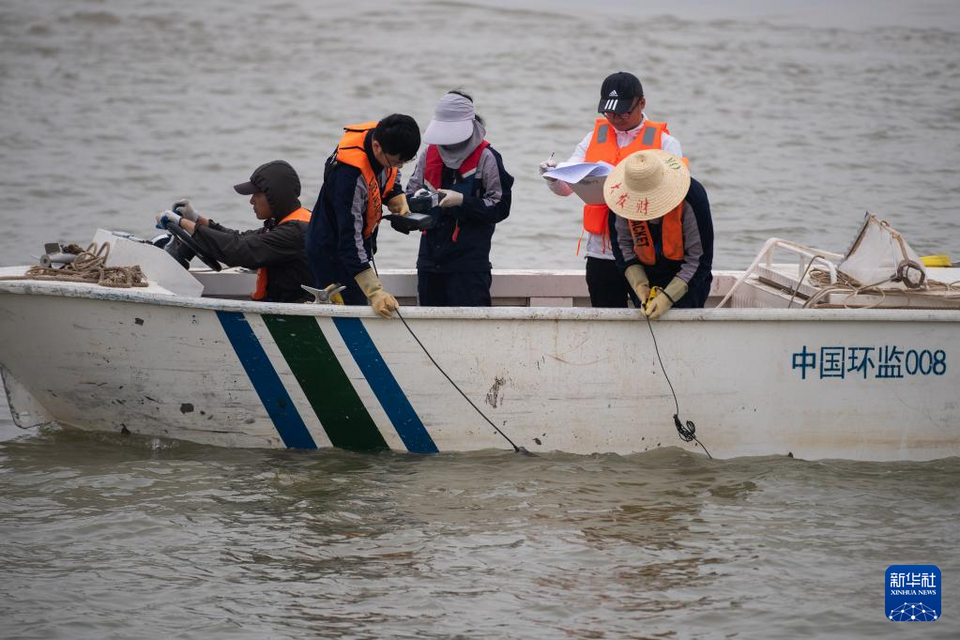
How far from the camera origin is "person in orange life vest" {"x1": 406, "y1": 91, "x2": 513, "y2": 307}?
617 cm

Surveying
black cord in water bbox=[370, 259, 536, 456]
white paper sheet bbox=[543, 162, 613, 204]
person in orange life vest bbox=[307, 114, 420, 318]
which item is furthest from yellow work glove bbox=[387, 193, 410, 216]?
white paper sheet bbox=[543, 162, 613, 204]

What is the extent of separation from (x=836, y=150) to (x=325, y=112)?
7248 millimetres

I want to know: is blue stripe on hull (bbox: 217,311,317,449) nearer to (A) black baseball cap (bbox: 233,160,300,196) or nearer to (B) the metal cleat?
(B) the metal cleat

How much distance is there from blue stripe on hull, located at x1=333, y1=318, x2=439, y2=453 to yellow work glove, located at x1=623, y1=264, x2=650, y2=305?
126 centimetres

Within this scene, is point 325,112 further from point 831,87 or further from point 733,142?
point 831,87

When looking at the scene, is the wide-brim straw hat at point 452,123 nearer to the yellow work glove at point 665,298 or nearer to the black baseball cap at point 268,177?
the black baseball cap at point 268,177

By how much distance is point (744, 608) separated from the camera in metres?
5.14

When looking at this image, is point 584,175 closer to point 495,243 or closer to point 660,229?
point 660,229

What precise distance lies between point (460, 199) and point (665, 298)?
44.3 inches

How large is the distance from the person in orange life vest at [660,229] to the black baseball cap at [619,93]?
34 centimetres

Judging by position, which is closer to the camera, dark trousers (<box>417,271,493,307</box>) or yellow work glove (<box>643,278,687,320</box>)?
yellow work glove (<box>643,278,687,320</box>)

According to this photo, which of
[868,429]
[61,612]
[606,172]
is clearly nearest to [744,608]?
[868,429]

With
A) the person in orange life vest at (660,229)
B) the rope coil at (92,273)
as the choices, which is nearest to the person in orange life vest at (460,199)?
the person in orange life vest at (660,229)

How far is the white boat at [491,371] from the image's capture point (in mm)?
6121
